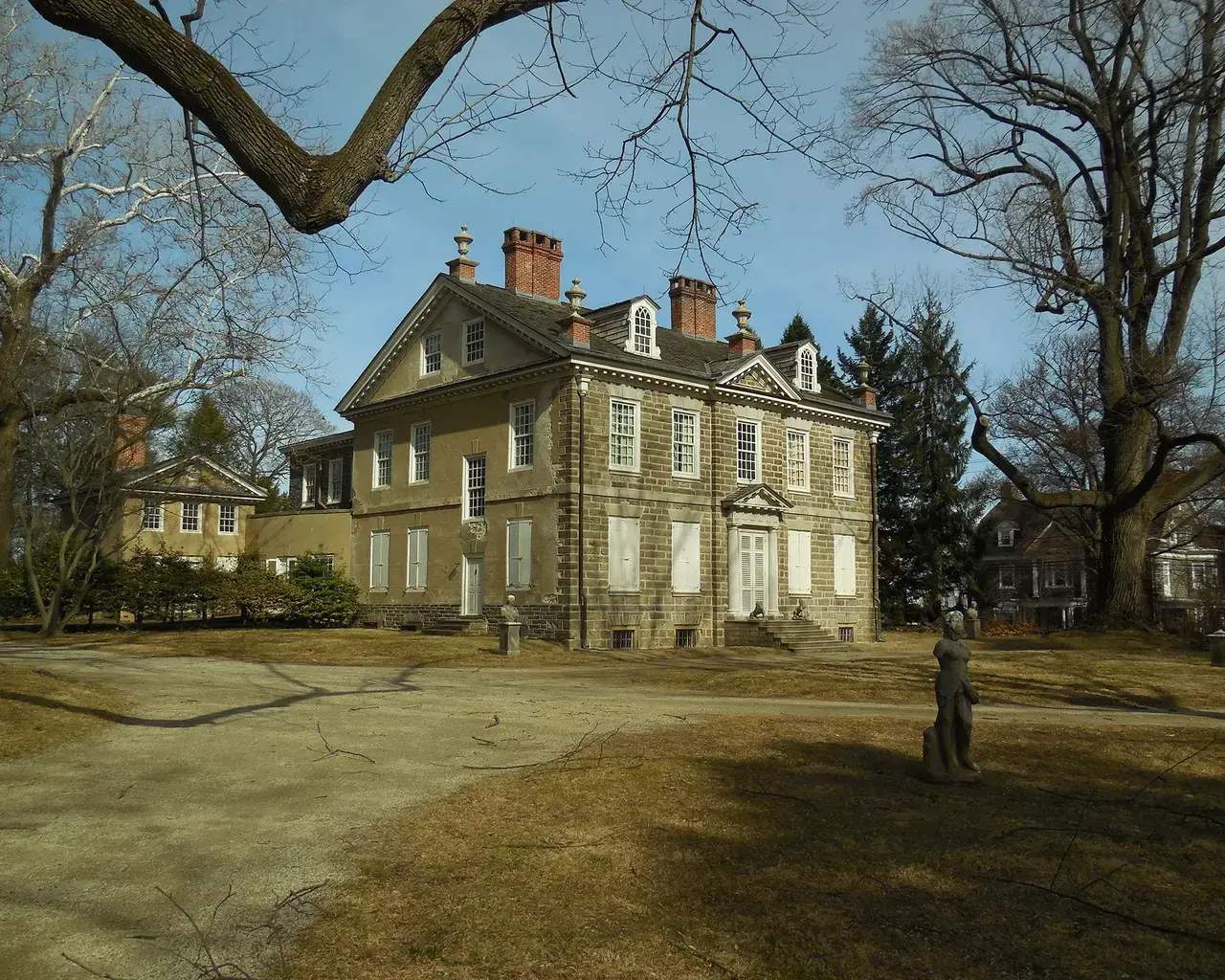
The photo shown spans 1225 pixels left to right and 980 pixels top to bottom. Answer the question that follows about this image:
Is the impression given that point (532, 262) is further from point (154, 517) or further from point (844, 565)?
point (154, 517)

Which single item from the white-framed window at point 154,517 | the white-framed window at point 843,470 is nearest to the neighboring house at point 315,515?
the white-framed window at point 154,517

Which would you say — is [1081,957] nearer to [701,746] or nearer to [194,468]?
[701,746]

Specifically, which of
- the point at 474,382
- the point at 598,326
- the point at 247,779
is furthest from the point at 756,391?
the point at 247,779

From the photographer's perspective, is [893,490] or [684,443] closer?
[684,443]

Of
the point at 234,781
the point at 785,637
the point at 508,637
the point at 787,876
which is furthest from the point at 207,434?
the point at 787,876

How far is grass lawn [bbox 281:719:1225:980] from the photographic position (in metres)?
5.02

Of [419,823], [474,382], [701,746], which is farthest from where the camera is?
[474,382]

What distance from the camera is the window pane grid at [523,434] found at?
2789 cm

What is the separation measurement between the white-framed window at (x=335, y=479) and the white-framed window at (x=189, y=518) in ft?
17.1

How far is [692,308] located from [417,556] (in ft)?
40.2

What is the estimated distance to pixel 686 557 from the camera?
28.8 m

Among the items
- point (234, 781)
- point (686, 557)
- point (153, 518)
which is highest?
point (153, 518)

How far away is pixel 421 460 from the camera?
3169 centimetres

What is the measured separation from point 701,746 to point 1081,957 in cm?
554
